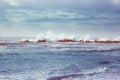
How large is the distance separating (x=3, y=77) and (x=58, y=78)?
286cm

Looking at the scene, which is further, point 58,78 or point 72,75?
point 72,75

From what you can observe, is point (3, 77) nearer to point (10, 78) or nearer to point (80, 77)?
point (10, 78)

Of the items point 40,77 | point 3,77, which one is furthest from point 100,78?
point 3,77

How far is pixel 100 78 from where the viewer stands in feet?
48.4

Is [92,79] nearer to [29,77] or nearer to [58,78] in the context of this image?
[58,78]

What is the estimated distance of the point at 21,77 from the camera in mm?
14828

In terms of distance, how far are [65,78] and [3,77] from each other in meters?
3.22

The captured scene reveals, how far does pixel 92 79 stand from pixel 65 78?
140cm

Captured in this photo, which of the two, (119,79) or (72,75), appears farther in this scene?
(72,75)

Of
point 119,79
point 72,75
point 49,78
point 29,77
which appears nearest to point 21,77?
point 29,77

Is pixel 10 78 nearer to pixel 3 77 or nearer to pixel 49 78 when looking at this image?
pixel 3 77

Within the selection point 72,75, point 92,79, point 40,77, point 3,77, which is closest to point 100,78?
point 92,79

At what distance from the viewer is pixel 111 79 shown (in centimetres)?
1422

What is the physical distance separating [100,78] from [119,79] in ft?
3.60
